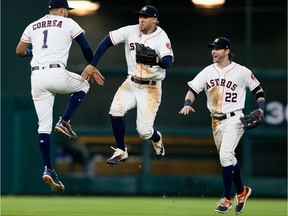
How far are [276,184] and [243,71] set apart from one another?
229 inches

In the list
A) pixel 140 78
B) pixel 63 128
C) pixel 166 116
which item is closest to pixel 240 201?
pixel 140 78

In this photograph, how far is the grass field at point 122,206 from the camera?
537 inches

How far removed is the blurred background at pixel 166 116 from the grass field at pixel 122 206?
589mm

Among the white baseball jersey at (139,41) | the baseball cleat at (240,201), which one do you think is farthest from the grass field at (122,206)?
the white baseball jersey at (139,41)

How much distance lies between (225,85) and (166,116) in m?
5.84

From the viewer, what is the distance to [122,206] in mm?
15336

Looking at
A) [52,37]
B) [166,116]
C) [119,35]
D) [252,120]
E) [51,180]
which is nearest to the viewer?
[51,180]

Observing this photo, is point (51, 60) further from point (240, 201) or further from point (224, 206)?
point (240, 201)

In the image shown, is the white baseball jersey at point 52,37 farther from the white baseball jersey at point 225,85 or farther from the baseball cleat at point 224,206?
the baseball cleat at point 224,206

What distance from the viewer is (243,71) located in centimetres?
1356

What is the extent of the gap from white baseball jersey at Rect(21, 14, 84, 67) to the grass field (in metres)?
2.08

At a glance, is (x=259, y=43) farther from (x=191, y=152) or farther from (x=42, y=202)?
(x=42, y=202)

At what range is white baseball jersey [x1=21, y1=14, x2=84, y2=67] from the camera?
1301 cm

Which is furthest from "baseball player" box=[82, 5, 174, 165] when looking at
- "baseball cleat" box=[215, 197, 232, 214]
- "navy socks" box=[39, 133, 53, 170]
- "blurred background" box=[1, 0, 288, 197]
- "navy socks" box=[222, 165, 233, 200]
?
"blurred background" box=[1, 0, 288, 197]
